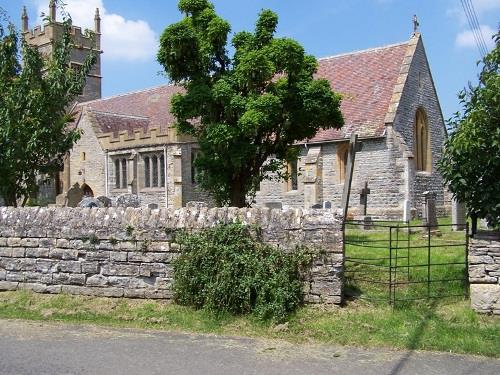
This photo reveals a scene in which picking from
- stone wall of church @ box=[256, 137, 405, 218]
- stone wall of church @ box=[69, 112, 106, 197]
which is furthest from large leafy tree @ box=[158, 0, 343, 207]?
stone wall of church @ box=[69, 112, 106, 197]

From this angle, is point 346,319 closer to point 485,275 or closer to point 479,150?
point 485,275

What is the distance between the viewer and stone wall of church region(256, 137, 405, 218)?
25.4 metres

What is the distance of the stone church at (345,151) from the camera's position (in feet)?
84.3

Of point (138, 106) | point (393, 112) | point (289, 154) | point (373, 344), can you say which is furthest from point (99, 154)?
point (373, 344)

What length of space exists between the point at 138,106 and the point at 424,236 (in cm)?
2930

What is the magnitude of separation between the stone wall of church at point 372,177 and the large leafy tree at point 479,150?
16547 mm

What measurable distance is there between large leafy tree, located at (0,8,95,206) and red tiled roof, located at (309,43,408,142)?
15680 mm

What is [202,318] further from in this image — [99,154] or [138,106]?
[138,106]

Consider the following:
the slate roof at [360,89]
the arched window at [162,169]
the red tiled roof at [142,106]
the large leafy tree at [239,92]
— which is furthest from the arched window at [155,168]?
the large leafy tree at [239,92]

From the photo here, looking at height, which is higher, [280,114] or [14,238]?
[280,114]

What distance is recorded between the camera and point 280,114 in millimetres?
13531

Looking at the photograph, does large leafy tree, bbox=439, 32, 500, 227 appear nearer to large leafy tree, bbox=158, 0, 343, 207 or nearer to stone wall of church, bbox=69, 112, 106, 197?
large leafy tree, bbox=158, 0, 343, 207

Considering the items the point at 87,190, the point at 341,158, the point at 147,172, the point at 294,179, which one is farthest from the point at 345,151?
the point at 87,190

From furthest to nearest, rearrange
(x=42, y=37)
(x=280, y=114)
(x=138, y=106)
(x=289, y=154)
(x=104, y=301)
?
(x=42, y=37)
(x=138, y=106)
(x=289, y=154)
(x=280, y=114)
(x=104, y=301)
